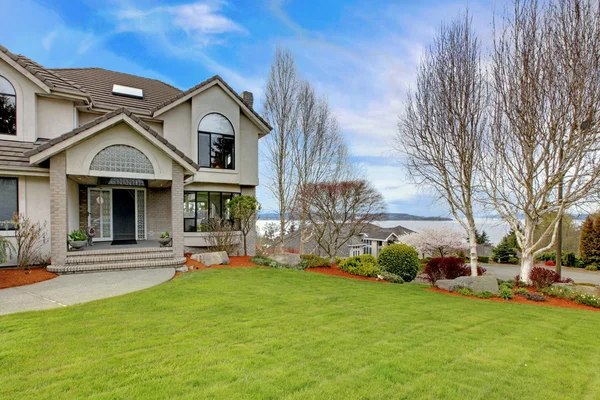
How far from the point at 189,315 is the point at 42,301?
3768 mm

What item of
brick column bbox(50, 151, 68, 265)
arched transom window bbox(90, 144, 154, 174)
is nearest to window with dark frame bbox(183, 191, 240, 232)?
arched transom window bbox(90, 144, 154, 174)

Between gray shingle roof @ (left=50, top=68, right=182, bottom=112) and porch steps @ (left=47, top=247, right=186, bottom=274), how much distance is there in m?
6.82

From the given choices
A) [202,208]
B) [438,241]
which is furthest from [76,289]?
[438,241]

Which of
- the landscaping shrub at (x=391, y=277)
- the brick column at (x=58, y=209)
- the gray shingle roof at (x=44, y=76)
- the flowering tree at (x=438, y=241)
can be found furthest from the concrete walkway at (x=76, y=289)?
the flowering tree at (x=438, y=241)

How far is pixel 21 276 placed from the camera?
9047 millimetres

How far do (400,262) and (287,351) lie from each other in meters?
10.1

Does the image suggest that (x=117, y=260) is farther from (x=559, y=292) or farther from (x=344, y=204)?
(x=559, y=292)

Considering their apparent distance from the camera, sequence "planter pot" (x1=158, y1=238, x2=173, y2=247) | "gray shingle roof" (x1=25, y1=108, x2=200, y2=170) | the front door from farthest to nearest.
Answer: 1. the front door
2. "planter pot" (x1=158, y1=238, x2=173, y2=247)
3. "gray shingle roof" (x1=25, y1=108, x2=200, y2=170)

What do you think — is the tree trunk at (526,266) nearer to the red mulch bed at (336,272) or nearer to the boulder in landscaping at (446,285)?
the boulder in landscaping at (446,285)

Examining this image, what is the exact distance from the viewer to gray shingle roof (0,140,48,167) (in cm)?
1009

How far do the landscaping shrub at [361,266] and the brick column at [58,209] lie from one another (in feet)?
34.1

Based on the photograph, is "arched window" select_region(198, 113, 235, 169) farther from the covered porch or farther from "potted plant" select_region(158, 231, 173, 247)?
"potted plant" select_region(158, 231, 173, 247)

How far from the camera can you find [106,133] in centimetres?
1073

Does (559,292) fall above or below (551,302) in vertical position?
above
